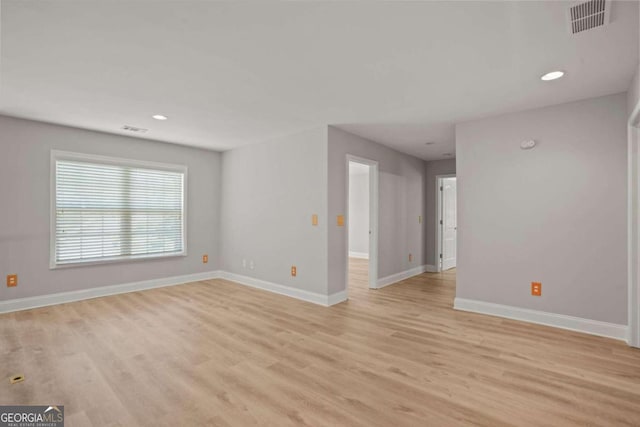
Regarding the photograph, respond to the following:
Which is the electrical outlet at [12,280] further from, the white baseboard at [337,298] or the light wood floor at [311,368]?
the white baseboard at [337,298]

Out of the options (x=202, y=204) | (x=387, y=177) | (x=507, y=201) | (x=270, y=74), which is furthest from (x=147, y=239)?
(x=507, y=201)

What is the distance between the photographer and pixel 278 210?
5.01 meters

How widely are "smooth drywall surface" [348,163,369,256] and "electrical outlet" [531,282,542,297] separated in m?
5.85

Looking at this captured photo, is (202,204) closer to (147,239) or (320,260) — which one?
(147,239)

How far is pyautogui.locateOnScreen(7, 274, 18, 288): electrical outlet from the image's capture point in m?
3.97

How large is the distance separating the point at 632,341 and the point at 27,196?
718cm

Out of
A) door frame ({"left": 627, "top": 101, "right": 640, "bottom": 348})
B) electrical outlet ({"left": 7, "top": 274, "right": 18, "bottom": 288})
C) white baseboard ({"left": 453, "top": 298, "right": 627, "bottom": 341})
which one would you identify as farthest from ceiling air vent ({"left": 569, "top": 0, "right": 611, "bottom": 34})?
electrical outlet ({"left": 7, "top": 274, "right": 18, "bottom": 288})

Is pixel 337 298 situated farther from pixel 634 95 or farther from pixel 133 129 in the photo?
pixel 133 129

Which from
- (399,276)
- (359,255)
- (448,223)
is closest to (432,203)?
(448,223)

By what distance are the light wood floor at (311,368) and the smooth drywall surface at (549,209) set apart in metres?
0.46

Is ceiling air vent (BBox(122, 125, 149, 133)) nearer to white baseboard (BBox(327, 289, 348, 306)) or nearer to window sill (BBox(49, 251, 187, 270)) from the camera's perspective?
window sill (BBox(49, 251, 187, 270))

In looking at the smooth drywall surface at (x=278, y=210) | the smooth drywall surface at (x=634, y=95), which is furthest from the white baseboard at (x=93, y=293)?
the smooth drywall surface at (x=634, y=95)

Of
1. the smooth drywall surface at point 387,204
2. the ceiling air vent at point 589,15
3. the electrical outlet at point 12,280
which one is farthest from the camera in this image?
the smooth drywall surface at point 387,204

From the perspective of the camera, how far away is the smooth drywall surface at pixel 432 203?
22.3 ft
